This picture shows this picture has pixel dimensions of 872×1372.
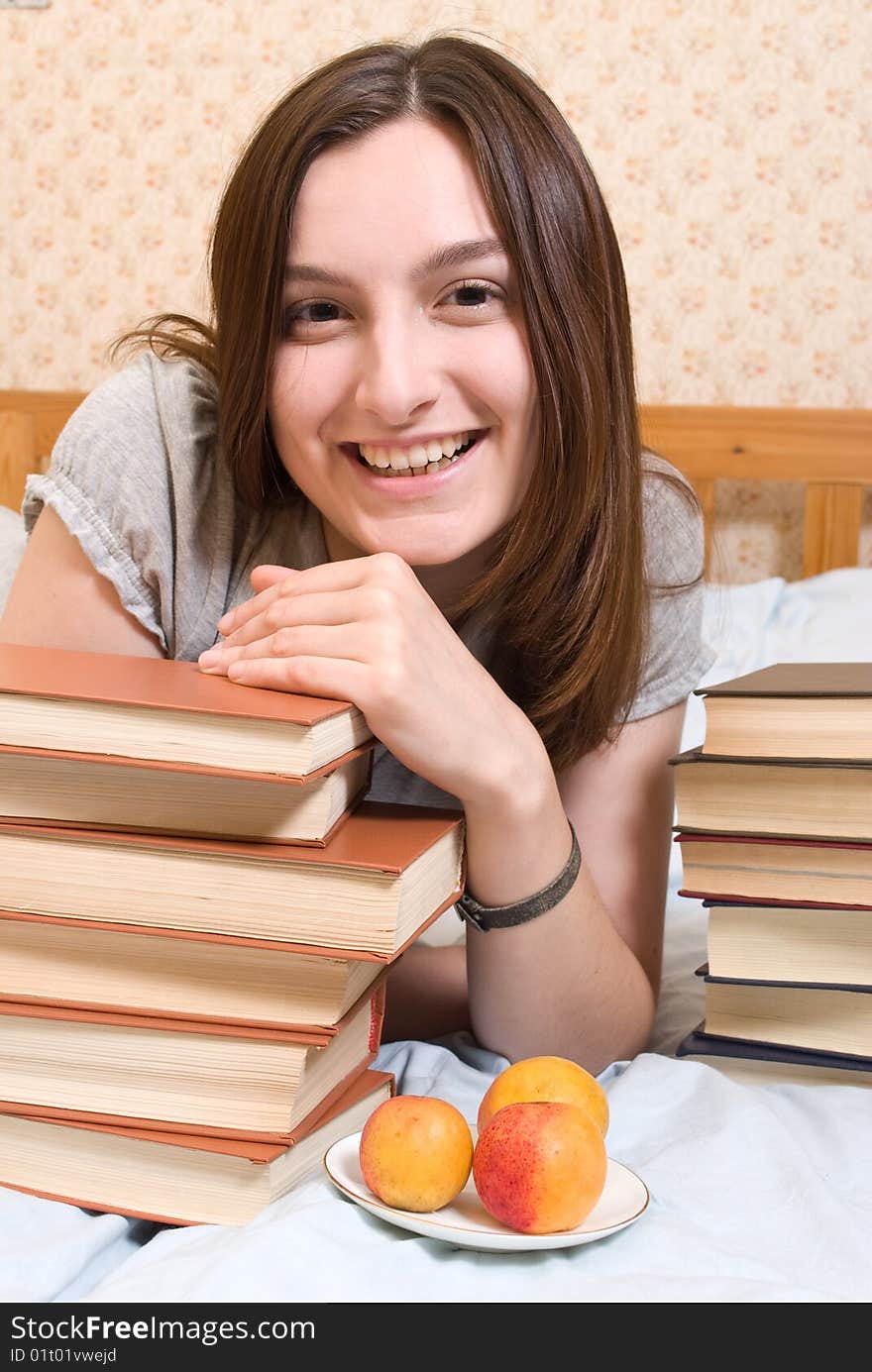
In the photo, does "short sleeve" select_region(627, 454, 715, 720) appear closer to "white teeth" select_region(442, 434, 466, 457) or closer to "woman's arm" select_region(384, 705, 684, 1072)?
"woman's arm" select_region(384, 705, 684, 1072)

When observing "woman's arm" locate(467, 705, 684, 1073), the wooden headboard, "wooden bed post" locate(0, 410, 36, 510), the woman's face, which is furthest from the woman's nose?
"wooden bed post" locate(0, 410, 36, 510)

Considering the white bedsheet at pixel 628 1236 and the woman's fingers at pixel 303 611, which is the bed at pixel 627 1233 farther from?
the woman's fingers at pixel 303 611

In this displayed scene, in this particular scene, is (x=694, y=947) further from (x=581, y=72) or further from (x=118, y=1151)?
(x=581, y=72)

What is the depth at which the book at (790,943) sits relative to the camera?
89 cm

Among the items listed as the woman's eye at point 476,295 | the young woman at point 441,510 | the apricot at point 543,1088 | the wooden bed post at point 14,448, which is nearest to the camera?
the apricot at point 543,1088

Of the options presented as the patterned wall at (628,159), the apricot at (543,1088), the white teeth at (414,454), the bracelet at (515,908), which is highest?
the patterned wall at (628,159)

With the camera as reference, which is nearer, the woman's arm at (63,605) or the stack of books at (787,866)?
the stack of books at (787,866)

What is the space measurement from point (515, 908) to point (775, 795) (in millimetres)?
190

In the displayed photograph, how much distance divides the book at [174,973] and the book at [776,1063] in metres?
0.31

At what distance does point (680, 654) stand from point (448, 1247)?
25.2 inches

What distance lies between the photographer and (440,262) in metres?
0.92

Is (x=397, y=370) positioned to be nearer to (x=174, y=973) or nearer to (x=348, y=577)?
(x=348, y=577)

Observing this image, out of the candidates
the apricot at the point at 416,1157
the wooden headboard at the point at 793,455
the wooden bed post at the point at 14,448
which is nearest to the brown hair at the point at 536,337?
the apricot at the point at 416,1157

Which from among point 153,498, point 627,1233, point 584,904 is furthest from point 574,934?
point 153,498
